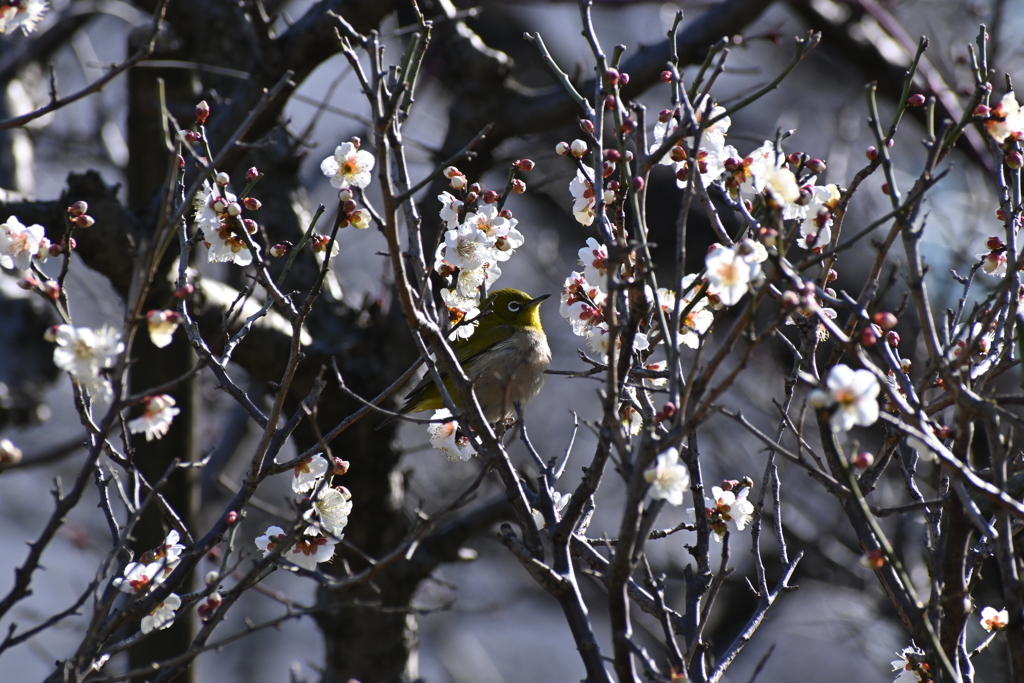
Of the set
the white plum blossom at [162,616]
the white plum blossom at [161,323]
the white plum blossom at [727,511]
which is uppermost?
the white plum blossom at [161,323]

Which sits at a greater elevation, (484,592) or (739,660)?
(484,592)

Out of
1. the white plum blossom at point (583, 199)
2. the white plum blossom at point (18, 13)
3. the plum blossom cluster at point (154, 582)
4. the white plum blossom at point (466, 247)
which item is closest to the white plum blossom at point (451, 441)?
the white plum blossom at point (466, 247)

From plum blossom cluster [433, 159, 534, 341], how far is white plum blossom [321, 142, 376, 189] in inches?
8.8

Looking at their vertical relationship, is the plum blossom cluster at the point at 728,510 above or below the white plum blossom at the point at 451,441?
below

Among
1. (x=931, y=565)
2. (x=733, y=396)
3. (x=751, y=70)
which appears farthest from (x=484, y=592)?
(x=931, y=565)

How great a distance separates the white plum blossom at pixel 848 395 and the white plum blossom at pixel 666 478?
0.96ft

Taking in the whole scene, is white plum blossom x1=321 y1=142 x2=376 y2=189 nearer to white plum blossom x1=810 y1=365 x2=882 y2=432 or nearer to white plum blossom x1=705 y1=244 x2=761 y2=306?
white plum blossom x1=705 y1=244 x2=761 y2=306

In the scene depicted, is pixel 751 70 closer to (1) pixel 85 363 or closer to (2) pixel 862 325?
(2) pixel 862 325

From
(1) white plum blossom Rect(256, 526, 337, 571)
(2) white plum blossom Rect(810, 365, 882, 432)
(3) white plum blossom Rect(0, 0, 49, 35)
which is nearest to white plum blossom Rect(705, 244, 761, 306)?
(2) white plum blossom Rect(810, 365, 882, 432)

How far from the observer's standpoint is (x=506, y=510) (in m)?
4.40

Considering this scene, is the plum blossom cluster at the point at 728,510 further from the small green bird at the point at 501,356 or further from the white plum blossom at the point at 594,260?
the small green bird at the point at 501,356

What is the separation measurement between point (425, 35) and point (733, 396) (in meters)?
6.20

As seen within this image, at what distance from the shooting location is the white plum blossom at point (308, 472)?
7.61 feet

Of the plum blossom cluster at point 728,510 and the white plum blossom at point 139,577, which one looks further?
the plum blossom cluster at point 728,510
